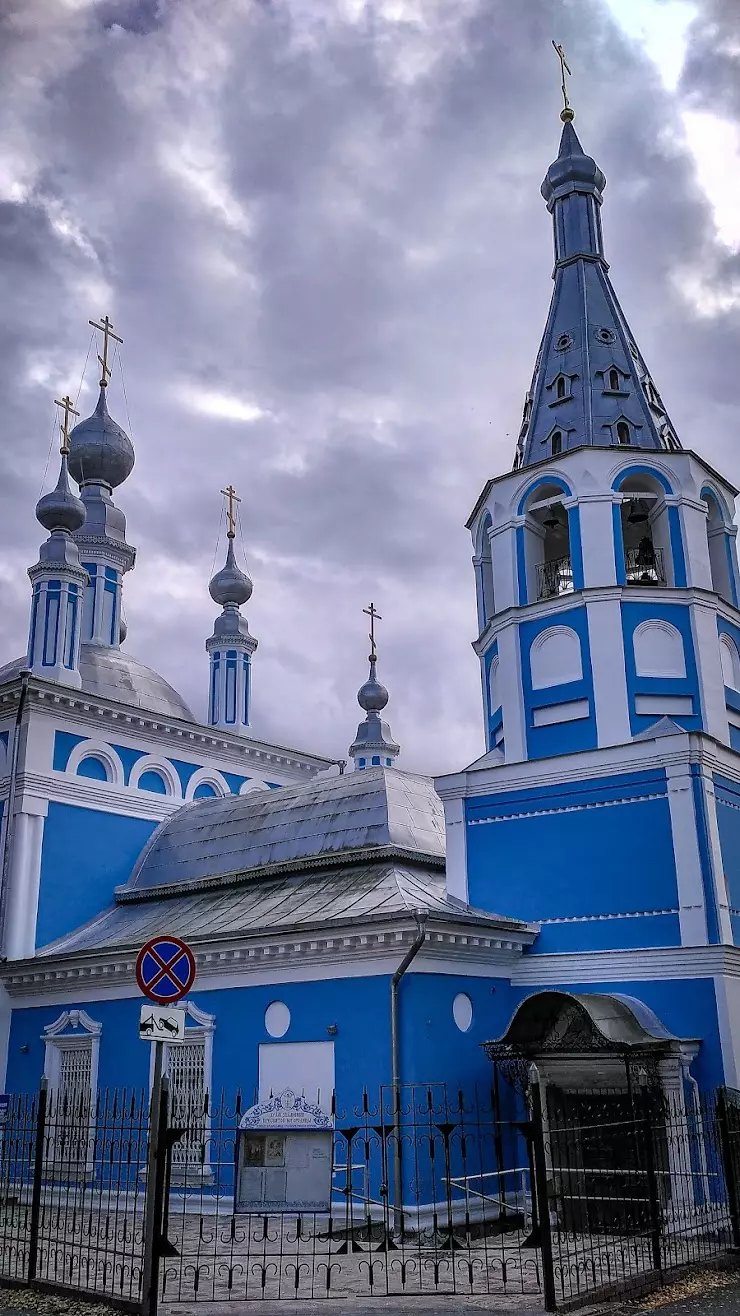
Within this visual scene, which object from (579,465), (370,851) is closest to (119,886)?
(370,851)

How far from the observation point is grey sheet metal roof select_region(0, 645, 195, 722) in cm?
1983

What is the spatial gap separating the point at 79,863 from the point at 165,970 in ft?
36.3

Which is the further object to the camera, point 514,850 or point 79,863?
point 79,863

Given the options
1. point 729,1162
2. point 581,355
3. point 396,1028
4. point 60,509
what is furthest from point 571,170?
point 729,1162

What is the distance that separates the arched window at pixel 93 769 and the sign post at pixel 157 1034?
37.2 ft

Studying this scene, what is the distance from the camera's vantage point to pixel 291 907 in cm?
1381

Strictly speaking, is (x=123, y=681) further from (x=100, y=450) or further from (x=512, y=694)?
(x=512, y=694)

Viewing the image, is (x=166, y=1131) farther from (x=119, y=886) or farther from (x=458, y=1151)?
(x=119, y=886)

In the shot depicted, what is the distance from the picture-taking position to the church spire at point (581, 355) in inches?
575

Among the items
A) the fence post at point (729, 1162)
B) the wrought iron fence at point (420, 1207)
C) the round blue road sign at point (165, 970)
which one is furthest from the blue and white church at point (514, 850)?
the round blue road sign at point (165, 970)

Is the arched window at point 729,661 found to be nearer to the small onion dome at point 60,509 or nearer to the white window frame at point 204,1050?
the white window frame at point 204,1050

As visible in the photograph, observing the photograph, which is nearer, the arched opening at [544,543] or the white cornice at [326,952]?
the white cornice at [326,952]

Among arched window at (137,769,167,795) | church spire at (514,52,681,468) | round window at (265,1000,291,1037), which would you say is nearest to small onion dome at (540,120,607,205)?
church spire at (514,52,681,468)

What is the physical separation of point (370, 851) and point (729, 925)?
4.41 m
